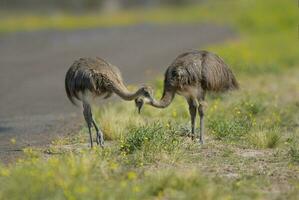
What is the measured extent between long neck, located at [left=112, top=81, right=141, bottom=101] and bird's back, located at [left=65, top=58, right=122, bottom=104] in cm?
13

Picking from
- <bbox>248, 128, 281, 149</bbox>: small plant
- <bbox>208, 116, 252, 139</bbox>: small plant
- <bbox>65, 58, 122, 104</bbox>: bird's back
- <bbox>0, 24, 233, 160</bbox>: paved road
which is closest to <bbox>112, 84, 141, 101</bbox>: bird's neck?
<bbox>65, 58, 122, 104</bbox>: bird's back

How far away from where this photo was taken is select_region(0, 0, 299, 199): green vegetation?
889cm

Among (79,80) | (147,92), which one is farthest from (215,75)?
(79,80)

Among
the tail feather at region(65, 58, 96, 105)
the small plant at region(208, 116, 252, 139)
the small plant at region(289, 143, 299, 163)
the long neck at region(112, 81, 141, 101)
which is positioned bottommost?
the small plant at region(289, 143, 299, 163)

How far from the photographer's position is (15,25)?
53719 millimetres

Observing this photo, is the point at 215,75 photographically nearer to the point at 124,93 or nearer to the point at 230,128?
the point at 230,128

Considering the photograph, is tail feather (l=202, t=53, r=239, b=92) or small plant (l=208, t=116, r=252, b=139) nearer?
tail feather (l=202, t=53, r=239, b=92)

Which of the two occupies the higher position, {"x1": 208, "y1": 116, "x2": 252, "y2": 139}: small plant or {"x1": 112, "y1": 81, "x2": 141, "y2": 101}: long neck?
{"x1": 112, "y1": 81, "x2": 141, "y2": 101}: long neck

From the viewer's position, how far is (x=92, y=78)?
12.1 metres

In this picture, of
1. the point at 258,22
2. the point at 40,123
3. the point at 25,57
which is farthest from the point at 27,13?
the point at 40,123

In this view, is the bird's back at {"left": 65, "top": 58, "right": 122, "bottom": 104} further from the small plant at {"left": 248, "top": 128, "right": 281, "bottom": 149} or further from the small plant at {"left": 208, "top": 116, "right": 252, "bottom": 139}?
the small plant at {"left": 248, "top": 128, "right": 281, "bottom": 149}

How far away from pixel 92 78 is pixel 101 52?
2067 cm

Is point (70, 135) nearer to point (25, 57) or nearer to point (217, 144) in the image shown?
point (217, 144)

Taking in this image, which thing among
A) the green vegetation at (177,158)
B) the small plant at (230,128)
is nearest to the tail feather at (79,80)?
the green vegetation at (177,158)
